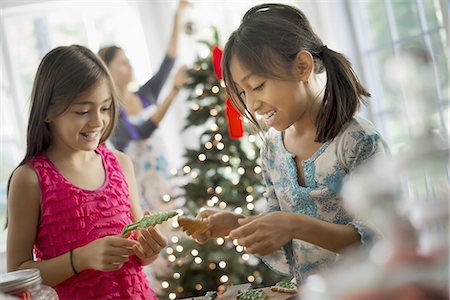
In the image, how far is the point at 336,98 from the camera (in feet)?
5.46

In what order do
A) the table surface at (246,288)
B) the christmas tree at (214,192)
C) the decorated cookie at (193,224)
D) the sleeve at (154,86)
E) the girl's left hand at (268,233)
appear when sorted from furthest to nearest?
1. the sleeve at (154,86)
2. the christmas tree at (214,192)
3. the decorated cookie at (193,224)
4. the table surface at (246,288)
5. the girl's left hand at (268,233)

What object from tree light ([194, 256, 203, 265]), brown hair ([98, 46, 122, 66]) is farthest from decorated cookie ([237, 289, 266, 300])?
brown hair ([98, 46, 122, 66])

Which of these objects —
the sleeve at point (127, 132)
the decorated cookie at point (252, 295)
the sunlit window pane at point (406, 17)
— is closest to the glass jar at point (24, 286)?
the decorated cookie at point (252, 295)

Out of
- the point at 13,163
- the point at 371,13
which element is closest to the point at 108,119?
the point at 371,13

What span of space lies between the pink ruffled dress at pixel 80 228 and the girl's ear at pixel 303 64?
2.07ft

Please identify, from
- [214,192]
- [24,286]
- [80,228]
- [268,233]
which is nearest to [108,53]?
[214,192]

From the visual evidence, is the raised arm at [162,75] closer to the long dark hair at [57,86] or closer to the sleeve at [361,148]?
the long dark hair at [57,86]

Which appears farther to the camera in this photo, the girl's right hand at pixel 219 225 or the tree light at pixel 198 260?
the tree light at pixel 198 260

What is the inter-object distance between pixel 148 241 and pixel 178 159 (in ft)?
13.4

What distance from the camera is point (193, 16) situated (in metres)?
5.62

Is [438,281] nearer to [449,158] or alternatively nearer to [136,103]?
[449,158]

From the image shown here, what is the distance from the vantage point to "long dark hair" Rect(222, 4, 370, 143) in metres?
1.65

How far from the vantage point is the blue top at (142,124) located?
14.2 feet

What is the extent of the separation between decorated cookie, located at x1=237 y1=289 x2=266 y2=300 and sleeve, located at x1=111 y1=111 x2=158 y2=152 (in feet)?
8.88
